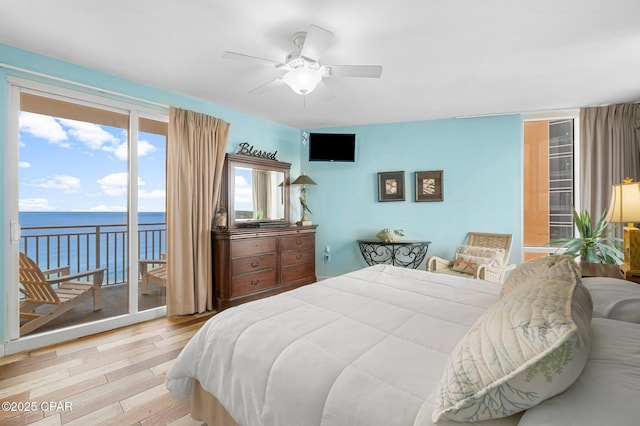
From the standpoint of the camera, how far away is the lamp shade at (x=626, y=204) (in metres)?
1.97

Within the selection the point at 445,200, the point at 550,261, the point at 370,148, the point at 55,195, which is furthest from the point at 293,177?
the point at 550,261

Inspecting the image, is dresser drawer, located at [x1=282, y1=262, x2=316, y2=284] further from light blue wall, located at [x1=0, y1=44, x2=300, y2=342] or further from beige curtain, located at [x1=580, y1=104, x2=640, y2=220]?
beige curtain, located at [x1=580, y1=104, x2=640, y2=220]

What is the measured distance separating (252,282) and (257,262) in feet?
0.82

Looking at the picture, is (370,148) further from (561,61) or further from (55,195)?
(55,195)

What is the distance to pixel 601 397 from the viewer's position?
65cm

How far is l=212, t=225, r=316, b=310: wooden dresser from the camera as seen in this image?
136 inches

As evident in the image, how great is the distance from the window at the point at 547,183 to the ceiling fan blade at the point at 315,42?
337 cm

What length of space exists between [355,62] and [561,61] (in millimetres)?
1741

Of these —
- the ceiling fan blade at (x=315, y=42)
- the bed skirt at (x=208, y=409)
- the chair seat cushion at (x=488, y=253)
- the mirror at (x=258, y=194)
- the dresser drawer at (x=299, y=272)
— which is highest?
the ceiling fan blade at (x=315, y=42)

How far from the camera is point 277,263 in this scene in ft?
13.0

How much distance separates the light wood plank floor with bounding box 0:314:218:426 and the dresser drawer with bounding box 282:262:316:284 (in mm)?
1495

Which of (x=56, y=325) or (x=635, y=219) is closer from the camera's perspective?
(x=635, y=219)

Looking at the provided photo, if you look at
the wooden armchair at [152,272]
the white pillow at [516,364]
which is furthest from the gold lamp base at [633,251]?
the wooden armchair at [152,272]

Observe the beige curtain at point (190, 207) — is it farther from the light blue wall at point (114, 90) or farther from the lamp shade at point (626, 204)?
the lamp shade at point (626, 204)
